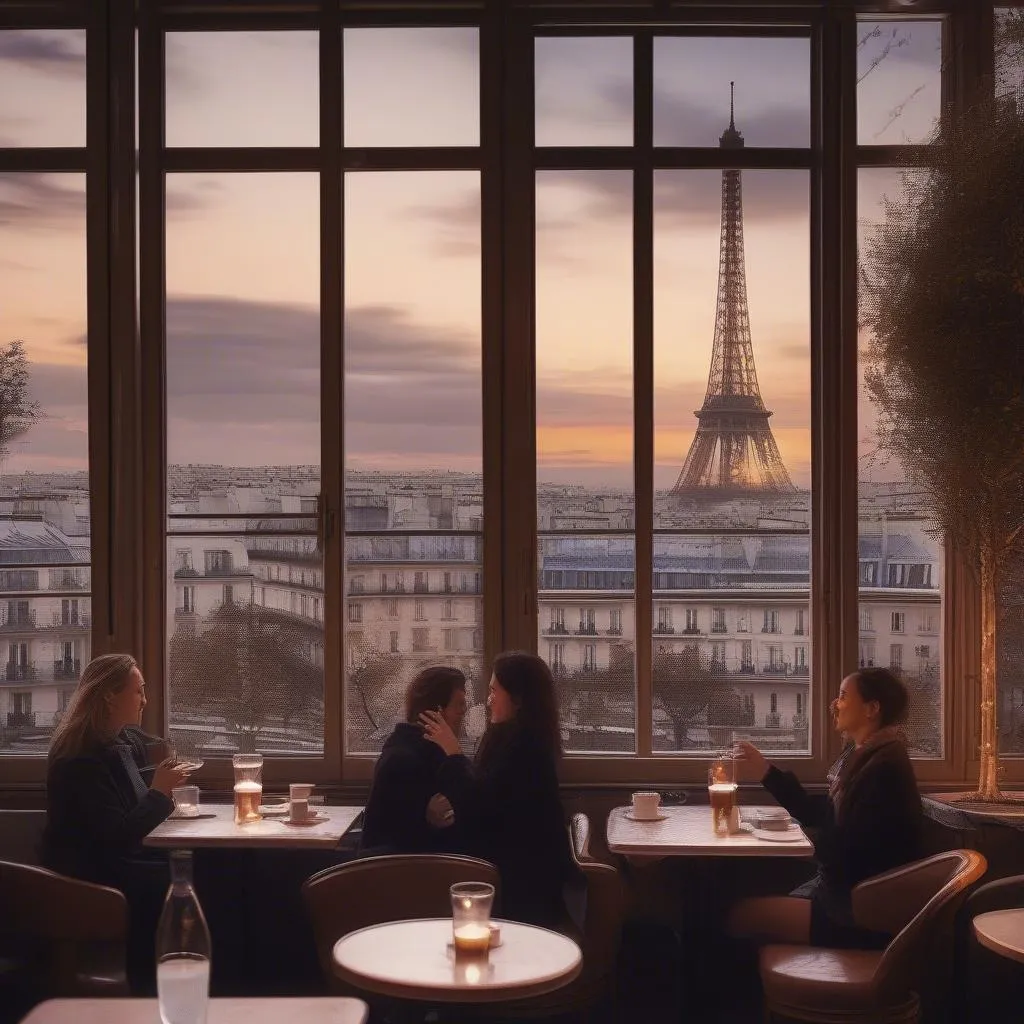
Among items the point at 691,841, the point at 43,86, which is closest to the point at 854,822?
the point at 691,841

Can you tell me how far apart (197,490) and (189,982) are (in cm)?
318

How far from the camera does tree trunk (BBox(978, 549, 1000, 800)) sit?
452 centimetres

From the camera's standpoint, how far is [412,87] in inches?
203

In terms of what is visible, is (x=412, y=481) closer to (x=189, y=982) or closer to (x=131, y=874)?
(x=131, y=874)

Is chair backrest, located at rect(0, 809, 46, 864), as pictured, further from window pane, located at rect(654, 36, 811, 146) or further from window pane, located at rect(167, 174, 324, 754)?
window pane, located at rect(654, 36, 811, 146)

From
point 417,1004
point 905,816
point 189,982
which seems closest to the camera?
point 189,982

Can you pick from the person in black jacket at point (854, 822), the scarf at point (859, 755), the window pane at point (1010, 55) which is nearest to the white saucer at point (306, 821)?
the person in black jacket at point (854, 822)

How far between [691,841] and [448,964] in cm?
147

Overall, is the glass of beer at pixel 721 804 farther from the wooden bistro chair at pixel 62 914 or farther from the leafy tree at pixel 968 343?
the wooden bistro chair at pixel 62 914

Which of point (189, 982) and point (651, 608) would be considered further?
point (651, 608)

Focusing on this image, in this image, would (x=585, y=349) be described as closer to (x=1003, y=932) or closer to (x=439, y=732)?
(x=439, y=732)

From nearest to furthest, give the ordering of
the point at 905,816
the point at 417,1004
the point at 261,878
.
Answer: the point at 417,1004
the point at 905,816
the point at 261,878

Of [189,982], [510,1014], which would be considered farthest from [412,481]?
[189,982]

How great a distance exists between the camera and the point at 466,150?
5109 millimetres
